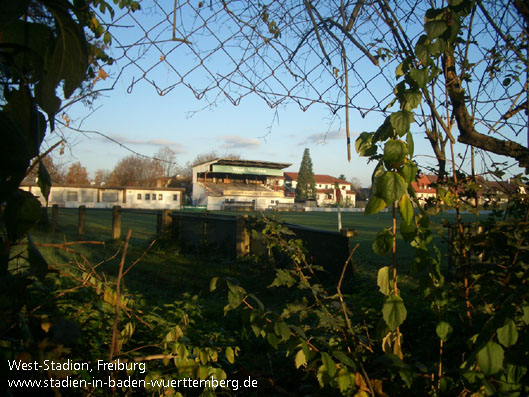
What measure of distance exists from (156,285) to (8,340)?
17.1ft

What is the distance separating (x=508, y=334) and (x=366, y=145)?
24.3 inches

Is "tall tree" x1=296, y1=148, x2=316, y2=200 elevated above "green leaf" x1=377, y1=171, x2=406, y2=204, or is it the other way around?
"tall tree" x1=296, y1=148, x2=316, y2=200

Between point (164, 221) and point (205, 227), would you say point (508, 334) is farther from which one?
point (164, 221)

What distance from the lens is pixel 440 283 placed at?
4.37ft

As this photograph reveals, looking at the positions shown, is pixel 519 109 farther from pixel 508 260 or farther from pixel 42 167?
pixel 42 167

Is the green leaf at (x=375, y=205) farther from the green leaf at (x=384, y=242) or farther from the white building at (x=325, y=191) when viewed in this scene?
the white building at (x=325, y=191)

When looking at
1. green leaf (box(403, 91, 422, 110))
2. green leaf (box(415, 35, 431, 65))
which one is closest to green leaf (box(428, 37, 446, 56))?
green leaf (box(415, 35, 431, 65))

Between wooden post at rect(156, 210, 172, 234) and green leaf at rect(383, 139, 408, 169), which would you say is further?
wooden post at rect(156, 210, 172, 234)

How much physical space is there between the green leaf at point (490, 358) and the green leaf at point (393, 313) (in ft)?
0.67

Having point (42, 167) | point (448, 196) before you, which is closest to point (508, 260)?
point (448, 196)

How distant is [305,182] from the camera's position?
77.8m

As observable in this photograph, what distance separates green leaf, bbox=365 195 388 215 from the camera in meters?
1.05

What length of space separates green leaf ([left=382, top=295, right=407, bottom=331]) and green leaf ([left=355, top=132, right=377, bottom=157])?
43cm

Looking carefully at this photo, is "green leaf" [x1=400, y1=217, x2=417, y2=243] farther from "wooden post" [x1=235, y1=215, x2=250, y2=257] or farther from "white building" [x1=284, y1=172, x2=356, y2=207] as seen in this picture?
"white building" [x1=284, y1=172, x2=356, y2=207]
